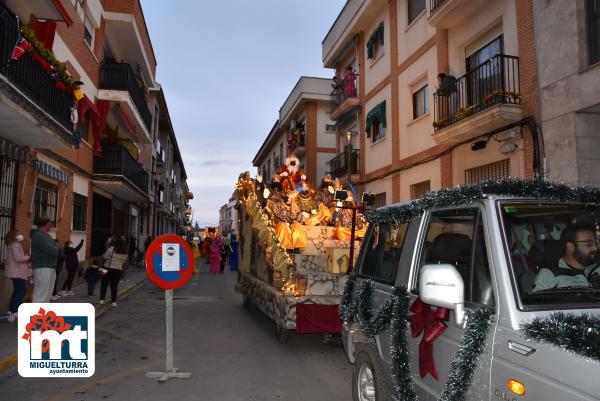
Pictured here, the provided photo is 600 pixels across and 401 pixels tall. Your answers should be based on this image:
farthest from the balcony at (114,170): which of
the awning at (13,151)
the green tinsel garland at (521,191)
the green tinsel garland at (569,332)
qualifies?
the green tinsel garland at (569,332)

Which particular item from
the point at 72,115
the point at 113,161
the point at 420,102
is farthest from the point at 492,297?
the point at 113,161

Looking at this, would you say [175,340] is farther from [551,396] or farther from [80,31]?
[80,31]

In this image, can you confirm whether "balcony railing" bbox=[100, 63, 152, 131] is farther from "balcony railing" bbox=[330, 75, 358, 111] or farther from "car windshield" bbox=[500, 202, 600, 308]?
"car windshield" bbox=[500, 202, 600, 308]

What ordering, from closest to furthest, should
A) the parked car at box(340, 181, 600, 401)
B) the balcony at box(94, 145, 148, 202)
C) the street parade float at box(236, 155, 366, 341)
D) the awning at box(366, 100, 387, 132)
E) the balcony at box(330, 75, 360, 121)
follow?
the parked car at box(340, 181, 600, 401), the street parade float at box(236, 155, 366, 341), the awning at box(366, 100, 387, 132), the balcony at box(94, 145, 148, 202), the balcony at box(330, 75, 360, 121)

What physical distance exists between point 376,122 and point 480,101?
23.9ft

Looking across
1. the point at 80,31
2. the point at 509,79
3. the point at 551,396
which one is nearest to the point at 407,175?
the point at 509,79

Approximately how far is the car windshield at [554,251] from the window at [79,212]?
1515 centimetres

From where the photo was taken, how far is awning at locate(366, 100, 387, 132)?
16.2 m

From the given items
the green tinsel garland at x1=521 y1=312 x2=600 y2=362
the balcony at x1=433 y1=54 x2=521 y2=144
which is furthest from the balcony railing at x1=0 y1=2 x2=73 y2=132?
the balcony at x1=433 y1=54 x2=521 y2=144

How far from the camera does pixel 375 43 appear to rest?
56.4ft

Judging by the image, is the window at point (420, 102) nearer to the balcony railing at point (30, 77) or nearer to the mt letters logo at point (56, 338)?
the balcony railing at point (30, 77)

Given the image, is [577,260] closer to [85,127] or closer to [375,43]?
[375,43]

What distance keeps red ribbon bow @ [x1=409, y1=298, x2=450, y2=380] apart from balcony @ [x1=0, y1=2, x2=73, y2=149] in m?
7.28

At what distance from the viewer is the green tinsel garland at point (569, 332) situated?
1854 mm
